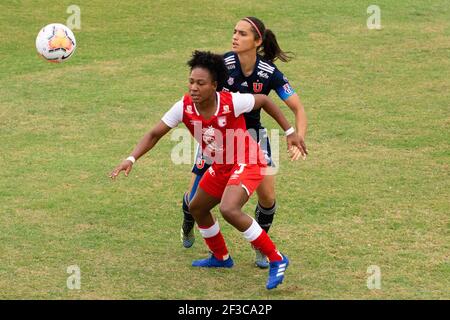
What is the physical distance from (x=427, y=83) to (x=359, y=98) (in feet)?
6.22

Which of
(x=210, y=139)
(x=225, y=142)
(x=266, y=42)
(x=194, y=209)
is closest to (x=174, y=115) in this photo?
(x=210, y=139)

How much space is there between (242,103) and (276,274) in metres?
1.69

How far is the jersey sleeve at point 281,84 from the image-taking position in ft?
31.2

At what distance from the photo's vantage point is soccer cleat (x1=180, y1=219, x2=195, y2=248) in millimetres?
9891

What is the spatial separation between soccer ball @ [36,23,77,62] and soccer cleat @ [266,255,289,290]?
18.5 feet

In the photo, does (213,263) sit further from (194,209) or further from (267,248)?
(267,248)

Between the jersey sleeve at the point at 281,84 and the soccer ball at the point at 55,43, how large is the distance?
4450 millimetres

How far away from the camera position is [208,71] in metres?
8.85

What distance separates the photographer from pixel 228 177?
8969 millimetres

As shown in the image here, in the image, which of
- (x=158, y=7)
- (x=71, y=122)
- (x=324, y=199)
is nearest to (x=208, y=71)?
(x=324, y=199)

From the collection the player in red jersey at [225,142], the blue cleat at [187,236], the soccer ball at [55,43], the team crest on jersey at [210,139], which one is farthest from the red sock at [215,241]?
the soccer ball at [55,43]

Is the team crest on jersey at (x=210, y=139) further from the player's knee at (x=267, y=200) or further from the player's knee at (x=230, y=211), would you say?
the player's knee at (x=267, y=200)
